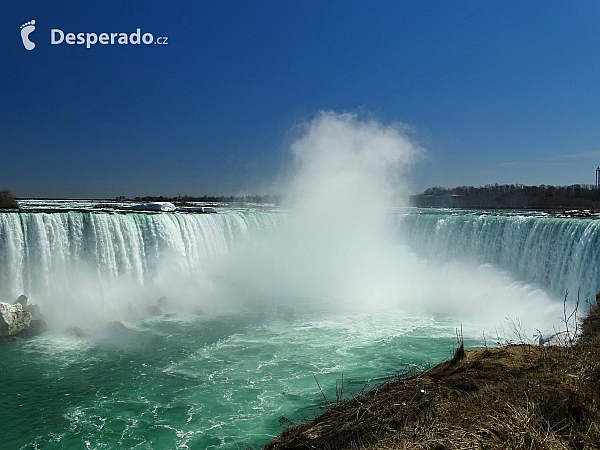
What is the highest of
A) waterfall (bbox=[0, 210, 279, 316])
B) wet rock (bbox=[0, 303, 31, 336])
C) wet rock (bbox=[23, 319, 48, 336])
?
waterfall (bbox=[0, 210, 279, 316])

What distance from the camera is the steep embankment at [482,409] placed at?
10.1ft

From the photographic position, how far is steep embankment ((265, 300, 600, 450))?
3.08 m

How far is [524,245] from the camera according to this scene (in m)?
19.1

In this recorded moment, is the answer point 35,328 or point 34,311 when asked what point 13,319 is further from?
point 34,311

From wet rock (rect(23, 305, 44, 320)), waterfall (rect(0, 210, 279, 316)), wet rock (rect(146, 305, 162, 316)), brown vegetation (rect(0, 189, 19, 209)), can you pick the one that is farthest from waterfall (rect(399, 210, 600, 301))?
brown vegetation (rect(0, 189, 19, 209))

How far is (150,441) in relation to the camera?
24.0 ft

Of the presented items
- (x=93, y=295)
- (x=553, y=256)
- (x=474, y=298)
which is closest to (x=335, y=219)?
(x=474, y=298)

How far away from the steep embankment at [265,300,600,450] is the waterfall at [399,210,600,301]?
12481mm

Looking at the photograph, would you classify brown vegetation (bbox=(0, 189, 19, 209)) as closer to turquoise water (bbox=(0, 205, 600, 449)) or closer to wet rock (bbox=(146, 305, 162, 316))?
turquoise water (bbox=(0, 205, 600, 449))

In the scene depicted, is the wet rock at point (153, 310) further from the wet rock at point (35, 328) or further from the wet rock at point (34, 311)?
the wet rock at point (35, 328)

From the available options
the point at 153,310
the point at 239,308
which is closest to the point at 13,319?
the point at 153,310

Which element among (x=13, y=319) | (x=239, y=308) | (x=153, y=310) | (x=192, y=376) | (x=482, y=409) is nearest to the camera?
(x=482, y=409)

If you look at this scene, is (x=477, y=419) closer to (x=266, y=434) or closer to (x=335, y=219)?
(x=266, y=434)

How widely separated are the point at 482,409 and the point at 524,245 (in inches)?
688
